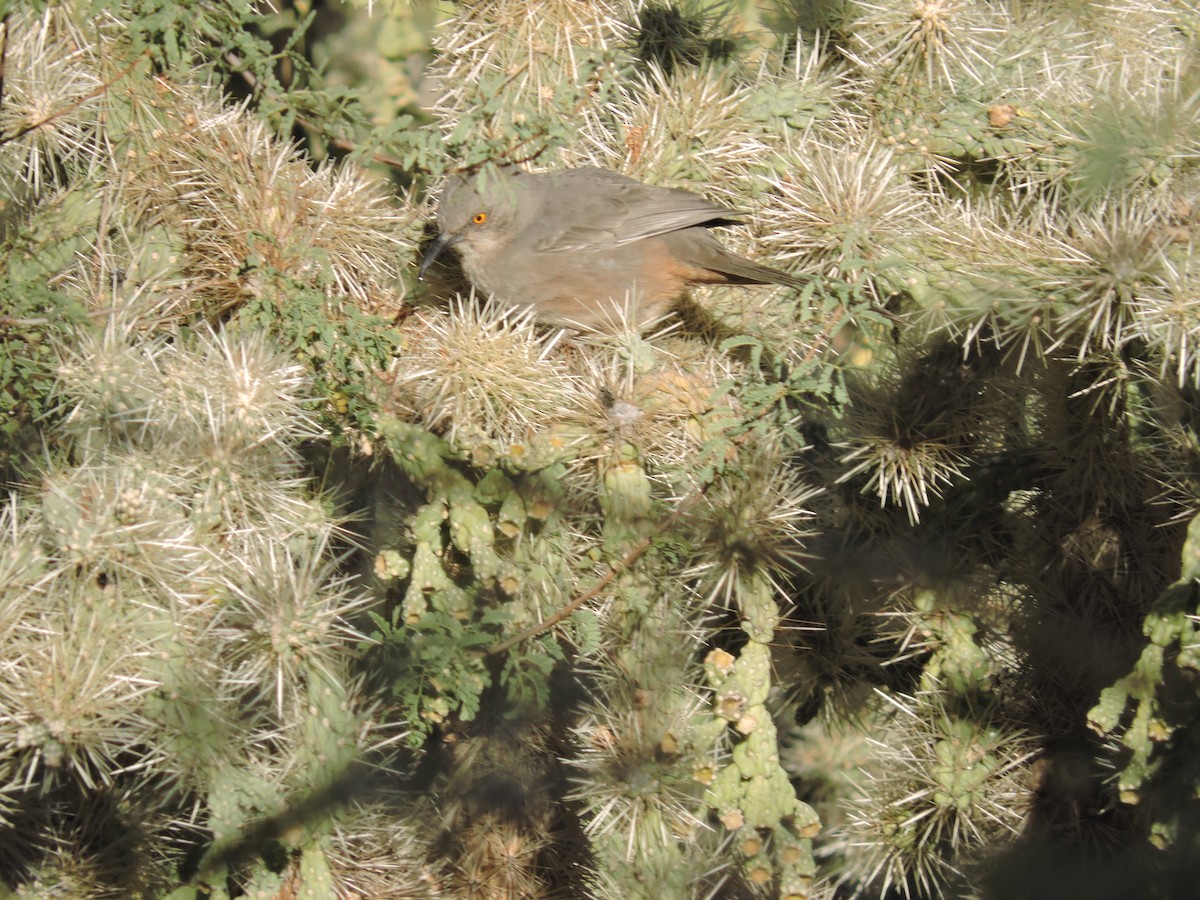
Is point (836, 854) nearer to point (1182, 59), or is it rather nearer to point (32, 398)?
point (1182, 59)

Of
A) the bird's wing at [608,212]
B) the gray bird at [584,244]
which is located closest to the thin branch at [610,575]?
the gray bird at [584,244]

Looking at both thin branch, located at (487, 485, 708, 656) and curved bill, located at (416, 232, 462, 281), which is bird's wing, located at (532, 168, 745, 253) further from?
thin branch, located at (487, 485, 708, 656)

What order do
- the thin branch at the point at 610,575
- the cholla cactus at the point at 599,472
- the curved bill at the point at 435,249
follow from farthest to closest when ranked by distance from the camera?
the curved bill at the point at 435,249, the thin branch at the point at 610,575, the cholla cactus at the point at 599,472

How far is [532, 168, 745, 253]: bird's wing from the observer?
8.49ft

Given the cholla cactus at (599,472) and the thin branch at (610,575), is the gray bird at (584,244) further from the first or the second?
the thin branch at (610,575)

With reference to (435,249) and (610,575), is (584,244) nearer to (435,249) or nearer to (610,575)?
(435,249)

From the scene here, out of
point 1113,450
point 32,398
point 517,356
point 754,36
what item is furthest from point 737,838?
point 754,36

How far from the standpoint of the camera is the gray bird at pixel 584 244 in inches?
101

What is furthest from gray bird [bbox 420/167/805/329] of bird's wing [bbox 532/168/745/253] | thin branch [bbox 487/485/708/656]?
thin branch [bbox 487/485/708/656]

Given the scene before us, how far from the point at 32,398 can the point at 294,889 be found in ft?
3.22

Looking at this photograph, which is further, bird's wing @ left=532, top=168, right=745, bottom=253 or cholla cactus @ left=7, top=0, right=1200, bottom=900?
bird's wing @ left=532, top=168, right=745, bottom=253

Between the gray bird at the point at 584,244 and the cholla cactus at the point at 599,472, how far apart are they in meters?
0.08

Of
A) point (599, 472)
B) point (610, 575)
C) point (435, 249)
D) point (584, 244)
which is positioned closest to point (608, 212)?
point (584, 244)

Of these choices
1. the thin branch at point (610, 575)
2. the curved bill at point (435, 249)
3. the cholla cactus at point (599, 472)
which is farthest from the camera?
the curved bill at point (435, 249)
